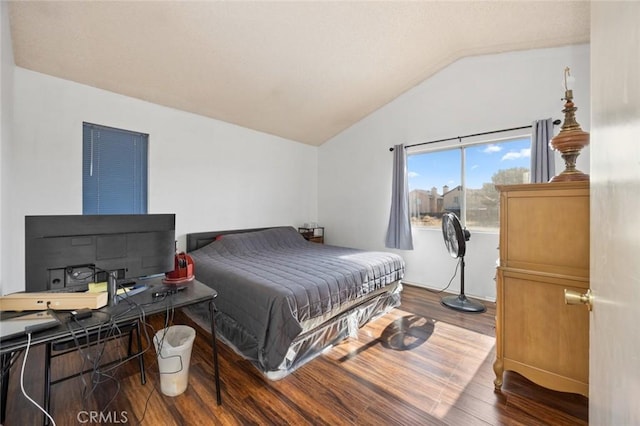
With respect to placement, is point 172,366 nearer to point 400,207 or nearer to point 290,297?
point 290,297

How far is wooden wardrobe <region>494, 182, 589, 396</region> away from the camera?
1.39 m

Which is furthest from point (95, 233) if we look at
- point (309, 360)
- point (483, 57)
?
point (483, 57)

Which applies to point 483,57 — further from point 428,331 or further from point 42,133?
point 42,133

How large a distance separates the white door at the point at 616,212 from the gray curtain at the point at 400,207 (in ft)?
10.4

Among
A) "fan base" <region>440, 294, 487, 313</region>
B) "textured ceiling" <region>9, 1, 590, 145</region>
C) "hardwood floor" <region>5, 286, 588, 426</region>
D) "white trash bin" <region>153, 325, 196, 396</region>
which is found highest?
"textured ceiling" <region>9, 1, 590, 145</region>

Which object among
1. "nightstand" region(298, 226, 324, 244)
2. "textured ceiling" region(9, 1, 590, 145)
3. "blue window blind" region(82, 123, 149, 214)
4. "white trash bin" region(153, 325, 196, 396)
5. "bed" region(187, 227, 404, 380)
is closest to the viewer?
"white trash bin" region(153, 325, 196, 396)

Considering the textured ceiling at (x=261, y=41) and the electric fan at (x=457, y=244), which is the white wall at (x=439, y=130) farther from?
the electric fan at (x=457, y=244)

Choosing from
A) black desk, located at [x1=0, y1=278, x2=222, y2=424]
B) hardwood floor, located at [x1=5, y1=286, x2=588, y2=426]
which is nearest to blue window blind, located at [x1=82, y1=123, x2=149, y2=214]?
hardwood floor, located at [x1=5, y1=286, x2=588, y2=426]

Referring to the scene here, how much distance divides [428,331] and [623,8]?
260 cm

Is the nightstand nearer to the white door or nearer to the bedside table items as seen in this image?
the bedside table items

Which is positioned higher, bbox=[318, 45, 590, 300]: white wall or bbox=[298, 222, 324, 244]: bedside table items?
bbox=[318, 45, 590, 300]: white wall

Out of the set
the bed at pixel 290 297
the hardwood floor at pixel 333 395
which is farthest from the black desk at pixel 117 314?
the bed at pixel 290 297

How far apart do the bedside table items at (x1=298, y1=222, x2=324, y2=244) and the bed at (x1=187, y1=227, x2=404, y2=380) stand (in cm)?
133

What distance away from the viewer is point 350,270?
A: 8.25 feet
